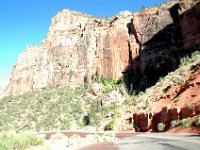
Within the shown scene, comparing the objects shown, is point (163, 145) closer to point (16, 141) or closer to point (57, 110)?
point (16, 141)

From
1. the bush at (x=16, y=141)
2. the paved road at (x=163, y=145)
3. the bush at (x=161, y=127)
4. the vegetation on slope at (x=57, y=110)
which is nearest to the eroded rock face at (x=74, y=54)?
the vegetation on slope at (x=57, y=110)

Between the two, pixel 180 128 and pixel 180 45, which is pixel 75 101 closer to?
pixel 180 45

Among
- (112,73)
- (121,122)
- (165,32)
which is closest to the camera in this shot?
(121,122)

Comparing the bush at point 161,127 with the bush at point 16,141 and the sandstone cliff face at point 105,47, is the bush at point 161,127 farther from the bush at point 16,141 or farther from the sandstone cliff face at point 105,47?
the sandstone cliff face at point 105,47

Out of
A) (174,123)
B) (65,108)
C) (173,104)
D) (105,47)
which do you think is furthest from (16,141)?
(105,47)

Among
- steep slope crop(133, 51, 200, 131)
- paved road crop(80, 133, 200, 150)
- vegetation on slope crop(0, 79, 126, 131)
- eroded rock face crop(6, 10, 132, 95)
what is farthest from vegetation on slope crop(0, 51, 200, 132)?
paved road crop(80, 133, 200, 150)

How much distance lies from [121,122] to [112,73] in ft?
136

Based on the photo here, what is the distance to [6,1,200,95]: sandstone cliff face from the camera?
273 feet

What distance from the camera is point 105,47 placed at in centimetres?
10712

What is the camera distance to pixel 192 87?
148ft

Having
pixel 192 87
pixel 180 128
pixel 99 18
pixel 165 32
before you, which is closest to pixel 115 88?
pixel 165 32

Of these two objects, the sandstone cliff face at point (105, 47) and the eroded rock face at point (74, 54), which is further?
the eroded rock face at point (74, 54)

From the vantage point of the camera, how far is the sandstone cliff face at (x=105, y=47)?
83.2 metres

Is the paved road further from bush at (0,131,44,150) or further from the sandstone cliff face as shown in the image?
the sandstone cliff face
